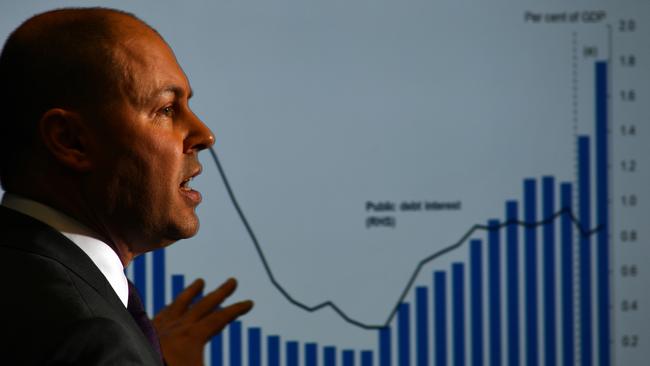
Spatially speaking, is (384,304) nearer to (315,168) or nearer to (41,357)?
(315,168)

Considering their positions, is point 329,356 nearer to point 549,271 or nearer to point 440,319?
point 440,319

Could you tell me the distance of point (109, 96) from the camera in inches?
30.3

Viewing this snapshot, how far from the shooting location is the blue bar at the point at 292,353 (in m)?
1.47

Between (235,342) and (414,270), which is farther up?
(414,270)

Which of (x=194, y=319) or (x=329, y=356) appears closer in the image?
(x=194, y=319)

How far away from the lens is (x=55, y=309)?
628 millimetres

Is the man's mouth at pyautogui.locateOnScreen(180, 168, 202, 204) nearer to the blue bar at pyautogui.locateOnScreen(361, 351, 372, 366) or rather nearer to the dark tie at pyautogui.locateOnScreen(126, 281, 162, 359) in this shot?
the dark tie at pyautogui.locateOnScreen(126, 281, 162, 359)

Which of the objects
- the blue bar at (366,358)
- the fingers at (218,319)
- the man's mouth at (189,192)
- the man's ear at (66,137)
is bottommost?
the blue bar at (366,358)

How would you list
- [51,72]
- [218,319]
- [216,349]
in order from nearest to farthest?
[51,72], [218,319], [216,349]

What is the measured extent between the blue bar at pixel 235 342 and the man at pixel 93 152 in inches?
24.7

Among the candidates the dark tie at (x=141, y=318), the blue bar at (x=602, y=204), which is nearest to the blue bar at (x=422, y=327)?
the blue bar at (x=602, y=204)

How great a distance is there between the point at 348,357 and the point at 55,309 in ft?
3.05

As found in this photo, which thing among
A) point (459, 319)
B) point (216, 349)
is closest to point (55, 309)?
point (216, 349)

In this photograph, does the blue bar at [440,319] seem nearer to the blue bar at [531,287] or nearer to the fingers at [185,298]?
the blue bar at [531,287]
